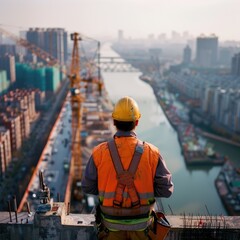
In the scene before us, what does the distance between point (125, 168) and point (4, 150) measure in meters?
4.18

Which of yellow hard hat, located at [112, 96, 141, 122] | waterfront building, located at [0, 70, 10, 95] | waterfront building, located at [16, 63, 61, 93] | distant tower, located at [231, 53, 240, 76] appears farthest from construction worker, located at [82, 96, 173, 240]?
distant tower, located at [231, 53, 240, 76]

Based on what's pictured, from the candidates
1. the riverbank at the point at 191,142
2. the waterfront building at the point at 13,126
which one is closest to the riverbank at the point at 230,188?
the riverbank at the point at 191,142

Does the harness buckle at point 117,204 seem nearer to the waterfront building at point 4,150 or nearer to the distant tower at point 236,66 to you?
the waterfront building at point 4,150

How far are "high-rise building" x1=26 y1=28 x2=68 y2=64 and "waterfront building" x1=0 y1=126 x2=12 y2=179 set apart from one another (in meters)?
7.88

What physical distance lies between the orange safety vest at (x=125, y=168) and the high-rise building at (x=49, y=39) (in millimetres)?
11950

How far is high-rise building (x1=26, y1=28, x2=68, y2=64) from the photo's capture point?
39.3 feet

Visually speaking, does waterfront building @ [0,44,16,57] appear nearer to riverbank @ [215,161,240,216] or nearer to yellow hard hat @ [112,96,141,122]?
riverbank @ [215,161,240,216]

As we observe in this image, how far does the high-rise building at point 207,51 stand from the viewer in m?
16.2

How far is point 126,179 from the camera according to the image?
1.56 ft

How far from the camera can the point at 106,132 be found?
5965 mm

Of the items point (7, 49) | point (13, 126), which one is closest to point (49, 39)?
point (7, 49)

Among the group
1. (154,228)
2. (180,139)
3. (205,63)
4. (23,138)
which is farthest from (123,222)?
(205,63)

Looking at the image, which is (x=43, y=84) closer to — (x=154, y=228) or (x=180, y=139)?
(x=180, y=139)

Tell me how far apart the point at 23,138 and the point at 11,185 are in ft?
4.49
